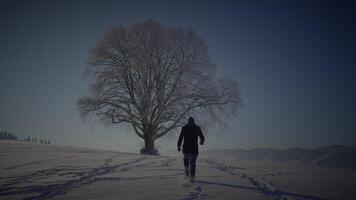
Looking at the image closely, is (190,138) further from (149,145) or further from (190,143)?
(149,145)

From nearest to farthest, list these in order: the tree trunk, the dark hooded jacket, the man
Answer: the man → the dark hooded jacket → the tree trunk

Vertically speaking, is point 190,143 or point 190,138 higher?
point 190,138

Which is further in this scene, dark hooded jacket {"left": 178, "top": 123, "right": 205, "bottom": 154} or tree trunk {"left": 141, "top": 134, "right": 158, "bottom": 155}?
tree trunk {"left": 141, "top": 134, "right": 158, "bottom": 155}

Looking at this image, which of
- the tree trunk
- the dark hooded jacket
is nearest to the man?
the dark hooded jacket

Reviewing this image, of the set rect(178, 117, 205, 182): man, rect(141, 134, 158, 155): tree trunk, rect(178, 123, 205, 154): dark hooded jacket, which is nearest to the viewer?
rect(178, 117, 205, 182): man

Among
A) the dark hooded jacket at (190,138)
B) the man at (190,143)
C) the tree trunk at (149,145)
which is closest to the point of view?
the man at (190,143)

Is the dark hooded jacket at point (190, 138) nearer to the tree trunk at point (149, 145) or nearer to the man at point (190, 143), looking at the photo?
the man at point (190, 143)

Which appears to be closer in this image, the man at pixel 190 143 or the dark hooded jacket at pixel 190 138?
the man at pixel 190 143

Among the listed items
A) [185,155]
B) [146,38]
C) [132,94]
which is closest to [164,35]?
[146,38]

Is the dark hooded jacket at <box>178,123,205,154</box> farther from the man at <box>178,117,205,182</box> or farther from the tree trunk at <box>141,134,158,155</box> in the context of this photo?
the tree trunk at <box>141,134,158,155</box>

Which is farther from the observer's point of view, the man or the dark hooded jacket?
the dark hooded jacket

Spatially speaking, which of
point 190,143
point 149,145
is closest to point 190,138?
point 190,143

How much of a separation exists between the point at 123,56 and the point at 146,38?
245 cm

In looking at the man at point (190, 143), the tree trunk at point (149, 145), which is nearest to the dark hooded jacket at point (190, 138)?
the man at point (190, 143)
